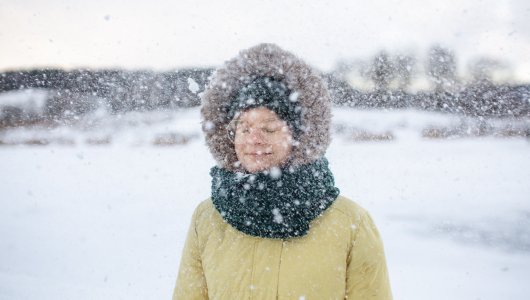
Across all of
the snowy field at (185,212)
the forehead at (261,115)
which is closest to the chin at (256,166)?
the forehead at (261,115)

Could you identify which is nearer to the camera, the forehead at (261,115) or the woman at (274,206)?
the woman at (274,206)

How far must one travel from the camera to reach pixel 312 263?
49.9 inches

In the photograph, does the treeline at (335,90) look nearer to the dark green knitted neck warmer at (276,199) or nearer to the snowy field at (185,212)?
the snowy field at (185,212)

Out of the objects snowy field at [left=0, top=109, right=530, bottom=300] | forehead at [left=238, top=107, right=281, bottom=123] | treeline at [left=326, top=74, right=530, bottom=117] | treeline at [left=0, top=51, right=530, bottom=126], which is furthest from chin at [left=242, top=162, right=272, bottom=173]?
treeline at [left=0, top=51, right=530, bottom=126]

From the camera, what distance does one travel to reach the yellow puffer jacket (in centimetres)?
125

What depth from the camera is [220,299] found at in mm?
1318

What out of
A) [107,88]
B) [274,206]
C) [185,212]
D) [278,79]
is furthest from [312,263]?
[107,88]

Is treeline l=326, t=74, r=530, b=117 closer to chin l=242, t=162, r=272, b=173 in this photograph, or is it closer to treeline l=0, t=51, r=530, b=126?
treeline l=0, t=51, r=530, b=126

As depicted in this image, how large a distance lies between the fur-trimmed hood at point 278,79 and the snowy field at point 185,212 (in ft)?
6.69

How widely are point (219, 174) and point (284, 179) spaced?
0.86 feet

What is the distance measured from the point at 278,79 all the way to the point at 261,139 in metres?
0.26

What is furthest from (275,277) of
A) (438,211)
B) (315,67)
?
(438,211)

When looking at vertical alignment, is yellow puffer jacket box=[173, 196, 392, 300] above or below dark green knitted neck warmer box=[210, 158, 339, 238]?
below

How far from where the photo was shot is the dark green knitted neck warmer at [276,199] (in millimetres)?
1310
